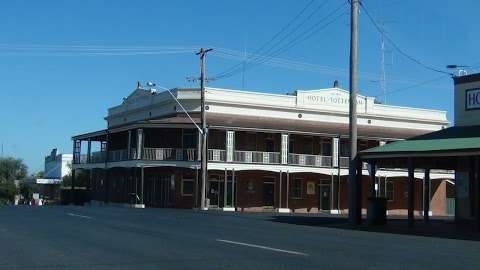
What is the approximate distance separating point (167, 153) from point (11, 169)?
205ft

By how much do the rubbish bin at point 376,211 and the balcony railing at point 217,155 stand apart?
22.8 m

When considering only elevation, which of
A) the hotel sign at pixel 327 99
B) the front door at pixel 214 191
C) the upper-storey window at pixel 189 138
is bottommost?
the front door at pixel 214 191

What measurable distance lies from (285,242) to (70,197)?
45.9 metres

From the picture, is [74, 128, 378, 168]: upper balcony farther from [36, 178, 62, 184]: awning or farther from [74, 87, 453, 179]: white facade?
[36, 178, 62, 184]: awning

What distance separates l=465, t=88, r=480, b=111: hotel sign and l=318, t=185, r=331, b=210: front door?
26.8 metres

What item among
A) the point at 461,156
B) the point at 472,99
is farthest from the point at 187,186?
the point at 461,156

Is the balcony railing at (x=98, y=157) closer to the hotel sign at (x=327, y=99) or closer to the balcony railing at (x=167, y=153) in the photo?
the balcony railing at (x=167, y=153)

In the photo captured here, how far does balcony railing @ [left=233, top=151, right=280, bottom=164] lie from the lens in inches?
1929

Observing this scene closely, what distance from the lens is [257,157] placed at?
49.4 metres

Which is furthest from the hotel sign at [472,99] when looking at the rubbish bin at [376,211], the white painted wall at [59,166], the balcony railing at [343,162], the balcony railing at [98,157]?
the white painted wall at [59,166]

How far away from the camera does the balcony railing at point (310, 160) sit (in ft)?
166

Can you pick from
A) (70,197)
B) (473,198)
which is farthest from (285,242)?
(70,197)

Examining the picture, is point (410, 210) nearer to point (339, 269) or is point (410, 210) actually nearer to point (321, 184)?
point (339, 269)

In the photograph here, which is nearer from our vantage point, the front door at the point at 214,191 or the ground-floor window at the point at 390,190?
the front door at the point at 214,191
